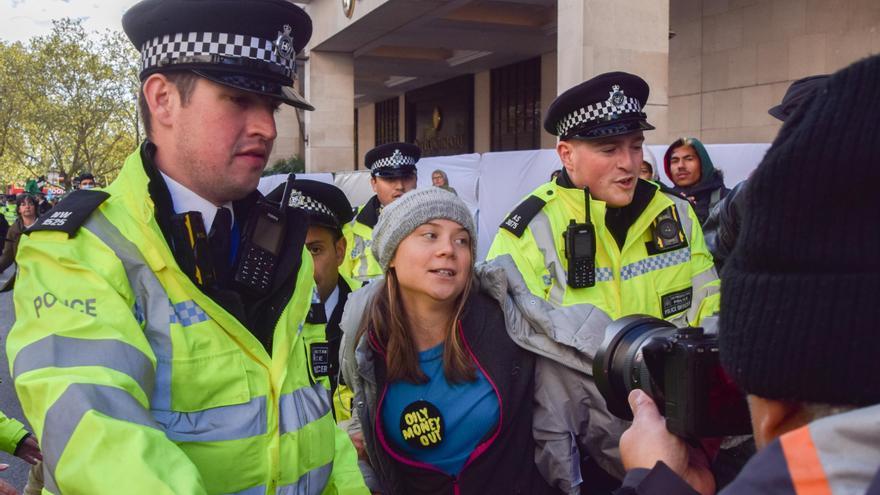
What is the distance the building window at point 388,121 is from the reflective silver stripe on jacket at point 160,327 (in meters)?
25.9

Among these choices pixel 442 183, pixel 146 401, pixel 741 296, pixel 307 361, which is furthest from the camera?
pixel 442 183

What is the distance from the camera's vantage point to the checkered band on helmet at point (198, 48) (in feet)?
6.06

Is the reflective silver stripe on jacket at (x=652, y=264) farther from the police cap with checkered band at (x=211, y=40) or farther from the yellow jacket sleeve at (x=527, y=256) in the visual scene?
the police cap with checkered band at (x=211, y=40)

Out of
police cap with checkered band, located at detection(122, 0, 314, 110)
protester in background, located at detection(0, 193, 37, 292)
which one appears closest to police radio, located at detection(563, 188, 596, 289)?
police cap with checkered band, located at detection(122, 0, 314, 110)

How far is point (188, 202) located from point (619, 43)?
7779 mm

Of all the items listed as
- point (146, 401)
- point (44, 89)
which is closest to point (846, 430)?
point (146, 401)

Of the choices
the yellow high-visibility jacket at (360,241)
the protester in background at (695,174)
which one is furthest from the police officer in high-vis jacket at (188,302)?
the protester in background at (695,174)

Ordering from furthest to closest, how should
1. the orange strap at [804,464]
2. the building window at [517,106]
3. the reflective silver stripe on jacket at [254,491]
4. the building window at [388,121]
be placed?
the building window at [388,121] < the building window at [517,106] < the reflective silver stripe on jacket at [254,491] < the orange strap at [804,464]

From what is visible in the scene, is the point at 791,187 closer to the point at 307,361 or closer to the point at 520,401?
the point at 307,361

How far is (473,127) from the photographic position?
2203 cm

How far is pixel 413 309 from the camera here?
276cm

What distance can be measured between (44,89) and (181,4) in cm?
3512

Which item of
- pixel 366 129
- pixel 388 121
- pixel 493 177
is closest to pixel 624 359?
pixel 493 177

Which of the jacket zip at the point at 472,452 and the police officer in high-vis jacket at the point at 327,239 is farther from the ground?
the police officer in high-vis jacket at the point at 327,239
